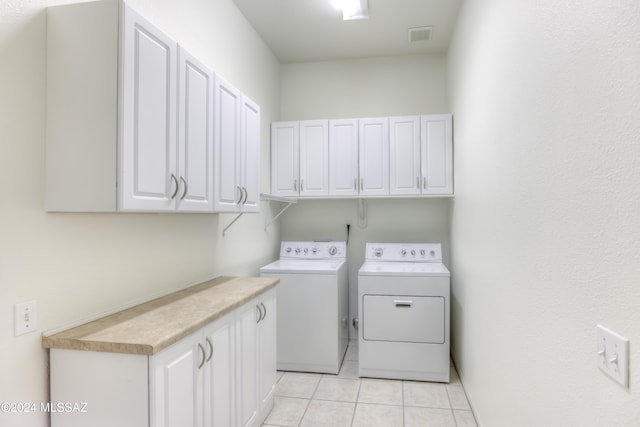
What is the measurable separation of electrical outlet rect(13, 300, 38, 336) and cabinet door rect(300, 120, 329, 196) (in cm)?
254

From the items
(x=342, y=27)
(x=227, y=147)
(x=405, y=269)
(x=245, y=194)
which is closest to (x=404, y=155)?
(x=405, y=269)

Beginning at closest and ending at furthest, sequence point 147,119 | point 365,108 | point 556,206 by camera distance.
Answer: point 556,206, point 147,119, point 365,108

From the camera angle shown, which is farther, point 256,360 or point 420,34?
point 420,34

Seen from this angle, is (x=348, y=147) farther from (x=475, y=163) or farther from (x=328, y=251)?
(x=475, y=163)

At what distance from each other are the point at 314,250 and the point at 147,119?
2.52 metres

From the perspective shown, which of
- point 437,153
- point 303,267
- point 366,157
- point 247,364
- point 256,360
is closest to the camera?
point 247,364

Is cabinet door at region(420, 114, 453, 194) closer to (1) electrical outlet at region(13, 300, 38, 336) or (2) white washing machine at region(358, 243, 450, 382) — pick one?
(2) white washing machine at region(358, 243, 450, 382)

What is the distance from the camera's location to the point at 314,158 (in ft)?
12.0

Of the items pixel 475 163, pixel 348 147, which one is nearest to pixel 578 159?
pixel 475 163

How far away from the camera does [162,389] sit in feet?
4.36

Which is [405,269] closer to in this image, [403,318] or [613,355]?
[403,318]

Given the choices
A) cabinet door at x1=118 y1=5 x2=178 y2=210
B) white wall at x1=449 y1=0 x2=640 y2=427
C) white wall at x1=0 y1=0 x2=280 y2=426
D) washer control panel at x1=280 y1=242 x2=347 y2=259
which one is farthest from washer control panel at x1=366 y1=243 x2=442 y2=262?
cabinet door at x1=118 y1=5 x2=178 y2=210

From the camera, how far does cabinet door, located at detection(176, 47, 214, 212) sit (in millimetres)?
1704

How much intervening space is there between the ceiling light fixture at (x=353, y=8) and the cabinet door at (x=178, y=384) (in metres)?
2.53
